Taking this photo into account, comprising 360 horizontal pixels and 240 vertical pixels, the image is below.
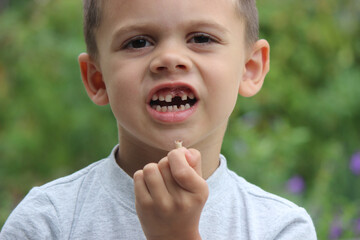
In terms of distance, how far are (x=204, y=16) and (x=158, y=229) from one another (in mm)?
628

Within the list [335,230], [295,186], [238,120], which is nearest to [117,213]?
[335,230]

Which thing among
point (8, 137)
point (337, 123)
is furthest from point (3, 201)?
point (337, 123)

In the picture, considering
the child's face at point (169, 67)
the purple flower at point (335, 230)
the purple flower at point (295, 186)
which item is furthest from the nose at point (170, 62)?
the purple flower at point (295, 186)

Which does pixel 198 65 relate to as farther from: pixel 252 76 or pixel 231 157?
pixel 231 157

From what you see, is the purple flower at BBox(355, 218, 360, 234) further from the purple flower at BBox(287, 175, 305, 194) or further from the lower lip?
the lower lip

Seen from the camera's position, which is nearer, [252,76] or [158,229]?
[158,229]

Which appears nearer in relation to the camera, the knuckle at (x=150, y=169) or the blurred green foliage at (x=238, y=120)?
the knuckle at (x=150, y=169)

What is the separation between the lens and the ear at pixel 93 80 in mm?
2008

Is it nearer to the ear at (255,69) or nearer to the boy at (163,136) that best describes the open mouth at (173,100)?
the boy at (163,136)

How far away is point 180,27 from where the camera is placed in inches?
67.3

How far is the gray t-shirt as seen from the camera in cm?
181

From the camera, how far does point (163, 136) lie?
1716 mm

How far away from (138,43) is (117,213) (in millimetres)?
520

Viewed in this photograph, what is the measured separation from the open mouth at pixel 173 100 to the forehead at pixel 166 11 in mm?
190
